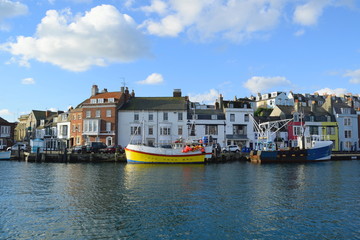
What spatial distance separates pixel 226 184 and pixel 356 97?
126592 mm

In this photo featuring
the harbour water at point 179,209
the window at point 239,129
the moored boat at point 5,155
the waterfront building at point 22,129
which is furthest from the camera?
the waterfront building at point 22,129

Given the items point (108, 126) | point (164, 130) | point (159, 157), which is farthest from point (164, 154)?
point (108, 126)

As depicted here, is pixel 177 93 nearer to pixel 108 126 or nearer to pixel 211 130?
pixel 211 130

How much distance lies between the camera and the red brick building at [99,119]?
67.5 m

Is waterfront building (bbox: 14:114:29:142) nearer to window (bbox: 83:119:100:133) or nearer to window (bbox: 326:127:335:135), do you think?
window (bbox: 83:119:100:133)

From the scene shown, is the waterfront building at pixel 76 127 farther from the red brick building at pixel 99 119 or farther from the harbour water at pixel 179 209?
the harbour water at pixel 179 209

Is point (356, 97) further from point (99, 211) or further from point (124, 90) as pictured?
point (99, 211)

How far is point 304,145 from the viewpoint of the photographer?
60531 mm

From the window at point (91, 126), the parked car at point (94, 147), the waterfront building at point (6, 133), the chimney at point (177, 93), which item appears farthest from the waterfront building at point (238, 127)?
the waterfront building at point (6, 133)

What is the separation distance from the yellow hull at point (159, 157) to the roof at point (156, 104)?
18115 mm

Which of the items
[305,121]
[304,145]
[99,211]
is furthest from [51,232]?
[305,121]

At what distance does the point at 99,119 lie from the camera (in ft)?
222

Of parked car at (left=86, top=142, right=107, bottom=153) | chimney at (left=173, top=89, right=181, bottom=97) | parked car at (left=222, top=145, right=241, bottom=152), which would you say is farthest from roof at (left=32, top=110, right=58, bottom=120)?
parked car at (left=222, top=145, right=241, bottom=152)

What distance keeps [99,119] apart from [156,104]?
1231 cm
